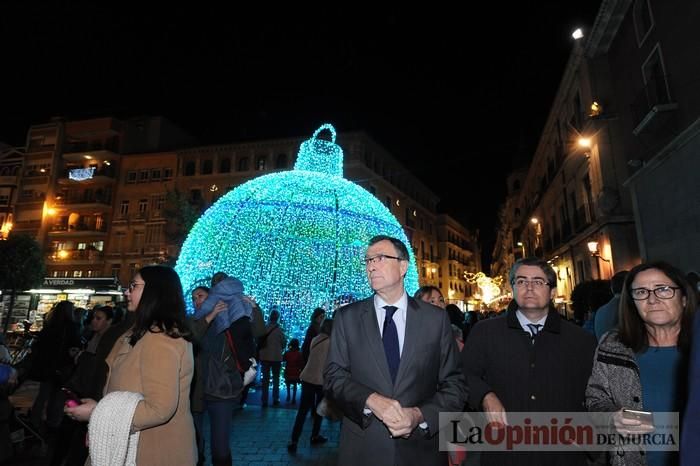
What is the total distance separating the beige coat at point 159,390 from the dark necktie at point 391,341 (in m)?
1.17

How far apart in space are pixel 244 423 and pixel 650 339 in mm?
5995

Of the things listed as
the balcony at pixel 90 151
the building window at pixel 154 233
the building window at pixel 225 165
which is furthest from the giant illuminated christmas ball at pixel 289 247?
the balcony at pixel 90 151

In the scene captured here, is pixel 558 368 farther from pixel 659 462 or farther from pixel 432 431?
pixel 432 431

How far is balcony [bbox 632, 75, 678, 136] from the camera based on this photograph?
11.0 meters

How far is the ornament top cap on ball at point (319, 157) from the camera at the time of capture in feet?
35.9

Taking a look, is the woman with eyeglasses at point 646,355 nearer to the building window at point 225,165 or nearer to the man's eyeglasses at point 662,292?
the man's eyeglasses at point 662,292

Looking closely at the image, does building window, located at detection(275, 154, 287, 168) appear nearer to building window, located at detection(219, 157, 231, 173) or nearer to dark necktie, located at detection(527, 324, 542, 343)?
building window, located at detection(219, 157, 231, 173)

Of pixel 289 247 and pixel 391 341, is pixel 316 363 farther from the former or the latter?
pixel 289 247

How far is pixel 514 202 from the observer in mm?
43906

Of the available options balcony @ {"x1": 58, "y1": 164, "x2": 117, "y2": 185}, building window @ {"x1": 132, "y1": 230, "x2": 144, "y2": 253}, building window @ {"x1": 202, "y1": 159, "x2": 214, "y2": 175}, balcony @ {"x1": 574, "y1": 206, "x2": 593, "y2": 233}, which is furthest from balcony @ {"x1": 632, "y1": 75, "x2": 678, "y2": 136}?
balcony @ {"x1": 58, "y1": 164, "x2": 117, "y2": 185}

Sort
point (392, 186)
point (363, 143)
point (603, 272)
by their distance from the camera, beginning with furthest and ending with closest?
1. point (392, 186)
2. point (363, 143)
3. point (603, 272)

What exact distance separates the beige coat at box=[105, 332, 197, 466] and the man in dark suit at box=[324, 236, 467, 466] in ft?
2.77

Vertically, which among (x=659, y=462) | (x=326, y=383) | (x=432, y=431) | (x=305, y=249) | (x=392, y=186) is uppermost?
(x=392, y=186)

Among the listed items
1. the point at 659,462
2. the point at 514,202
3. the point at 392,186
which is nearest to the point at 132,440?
the point at 659,462
